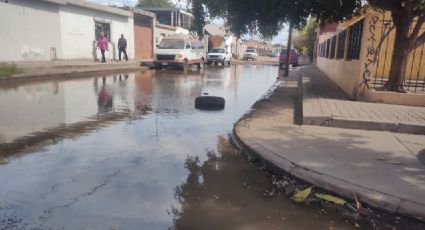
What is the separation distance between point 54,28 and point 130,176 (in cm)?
1984

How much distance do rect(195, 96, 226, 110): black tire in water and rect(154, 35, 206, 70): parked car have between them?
1497 centimetres

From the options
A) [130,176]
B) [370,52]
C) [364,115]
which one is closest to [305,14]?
[370,52]

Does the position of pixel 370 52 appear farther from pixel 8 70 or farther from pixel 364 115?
pixel 8 70

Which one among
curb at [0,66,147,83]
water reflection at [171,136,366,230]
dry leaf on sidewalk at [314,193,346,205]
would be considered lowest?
water reflection at [171,136,366,230]

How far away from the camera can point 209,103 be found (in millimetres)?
9727

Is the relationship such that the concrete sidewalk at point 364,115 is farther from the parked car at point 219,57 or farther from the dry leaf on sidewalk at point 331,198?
the parked car at point 219,57

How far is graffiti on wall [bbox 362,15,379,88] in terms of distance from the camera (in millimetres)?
9648

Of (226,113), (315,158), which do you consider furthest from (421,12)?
(315,158)

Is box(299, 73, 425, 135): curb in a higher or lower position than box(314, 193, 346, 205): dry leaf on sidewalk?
higher

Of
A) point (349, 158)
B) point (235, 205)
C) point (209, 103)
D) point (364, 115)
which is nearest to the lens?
point (235, 205)

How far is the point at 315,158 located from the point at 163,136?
273 cm

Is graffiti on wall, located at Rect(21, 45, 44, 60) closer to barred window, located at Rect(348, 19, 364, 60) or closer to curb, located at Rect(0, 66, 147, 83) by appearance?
curb, located at Rect(0, 66, 147, 83)

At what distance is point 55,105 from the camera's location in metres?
9.26

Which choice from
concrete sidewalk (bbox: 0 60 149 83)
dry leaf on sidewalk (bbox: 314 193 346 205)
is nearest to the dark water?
dry leaf on sidewalk (bbox: 314 193 346 205)
